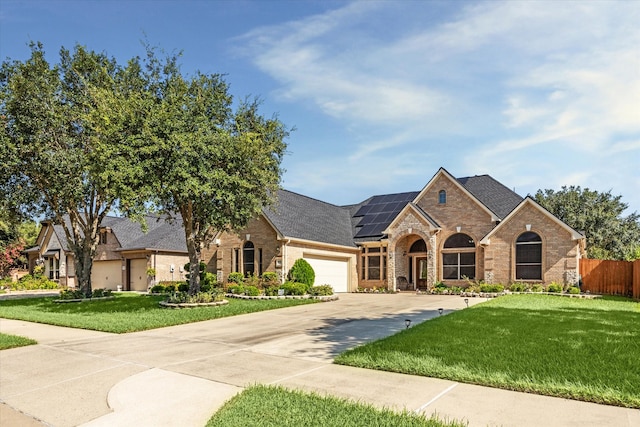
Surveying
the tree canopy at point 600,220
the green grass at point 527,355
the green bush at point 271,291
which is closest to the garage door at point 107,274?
the green bush at point 271,291

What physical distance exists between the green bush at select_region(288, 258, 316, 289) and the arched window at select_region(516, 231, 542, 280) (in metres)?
11.9

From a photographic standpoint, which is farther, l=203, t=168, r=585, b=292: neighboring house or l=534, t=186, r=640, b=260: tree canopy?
l=534, t=186, r=640, b=260: tree canopy

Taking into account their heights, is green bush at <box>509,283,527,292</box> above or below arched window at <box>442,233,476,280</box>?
below

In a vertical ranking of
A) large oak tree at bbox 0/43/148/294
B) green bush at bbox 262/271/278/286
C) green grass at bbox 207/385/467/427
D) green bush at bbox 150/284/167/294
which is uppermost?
large oak tree at bbox 0/43/148/294

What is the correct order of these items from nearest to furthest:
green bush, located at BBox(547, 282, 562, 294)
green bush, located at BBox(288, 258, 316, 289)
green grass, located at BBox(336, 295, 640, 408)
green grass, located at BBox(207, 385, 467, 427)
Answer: green grass, located at BBox(207, 385, 467, 427) → green grass, located at BBox(336, 295, 640, 408) → green bush, located at BBox(547, 282, 562, 294) → green bush, located at BBox(288, 258, 316, 289)

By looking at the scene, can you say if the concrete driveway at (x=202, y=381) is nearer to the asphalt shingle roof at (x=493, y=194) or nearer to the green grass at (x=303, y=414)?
the green grass at (x=303, y=414)

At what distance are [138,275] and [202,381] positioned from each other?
28.6 metres

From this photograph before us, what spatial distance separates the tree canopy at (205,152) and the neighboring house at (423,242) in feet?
15.4

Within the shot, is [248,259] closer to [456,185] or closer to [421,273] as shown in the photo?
[421,273]

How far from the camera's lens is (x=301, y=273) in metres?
24.4

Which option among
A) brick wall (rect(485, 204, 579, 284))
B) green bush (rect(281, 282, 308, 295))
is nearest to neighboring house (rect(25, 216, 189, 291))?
green bush (rect(281, 282, 308, 295))

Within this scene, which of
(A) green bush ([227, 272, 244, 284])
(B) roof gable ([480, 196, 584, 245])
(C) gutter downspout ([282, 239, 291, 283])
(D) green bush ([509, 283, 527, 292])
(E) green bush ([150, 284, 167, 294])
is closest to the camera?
(B) roof gable ([480, 196, 584, 245])

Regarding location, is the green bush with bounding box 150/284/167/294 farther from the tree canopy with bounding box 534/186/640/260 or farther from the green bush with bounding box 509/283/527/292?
the tree canopy with bounding box 534/186/640/260

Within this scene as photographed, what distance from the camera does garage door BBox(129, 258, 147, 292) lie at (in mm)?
32375
